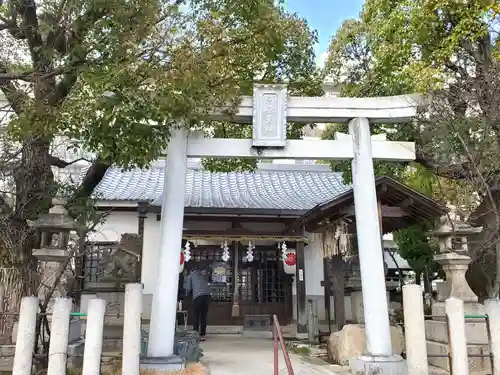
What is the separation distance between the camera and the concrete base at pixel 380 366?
7449mm

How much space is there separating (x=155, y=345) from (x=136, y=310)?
1.24 metres

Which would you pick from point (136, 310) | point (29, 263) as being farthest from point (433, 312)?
point (29, 263)

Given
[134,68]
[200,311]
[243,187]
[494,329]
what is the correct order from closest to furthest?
[494,329], [134,68], [200,311], [243,187]

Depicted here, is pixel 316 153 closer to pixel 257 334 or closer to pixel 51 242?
pixel 51 242

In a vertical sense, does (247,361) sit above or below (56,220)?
below

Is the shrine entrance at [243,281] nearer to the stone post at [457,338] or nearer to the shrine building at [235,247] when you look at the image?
the shrine building at [235,247]

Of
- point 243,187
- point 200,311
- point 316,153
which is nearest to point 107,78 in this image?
point 316,153

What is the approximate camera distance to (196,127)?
8.45 meters

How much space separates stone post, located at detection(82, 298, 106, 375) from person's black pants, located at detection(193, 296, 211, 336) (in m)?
6.04

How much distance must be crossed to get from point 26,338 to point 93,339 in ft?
A: 3.44

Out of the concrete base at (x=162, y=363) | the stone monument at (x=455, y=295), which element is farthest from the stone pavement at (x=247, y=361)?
the stone monument at (x=455, y=295)

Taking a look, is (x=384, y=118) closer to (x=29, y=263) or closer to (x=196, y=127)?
(x=196, y=127)

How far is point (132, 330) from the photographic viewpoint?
21.3ft

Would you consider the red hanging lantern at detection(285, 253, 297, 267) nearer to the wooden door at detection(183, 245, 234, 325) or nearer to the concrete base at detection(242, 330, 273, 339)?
the wooden door at detection(183, 245, 234, 325)
